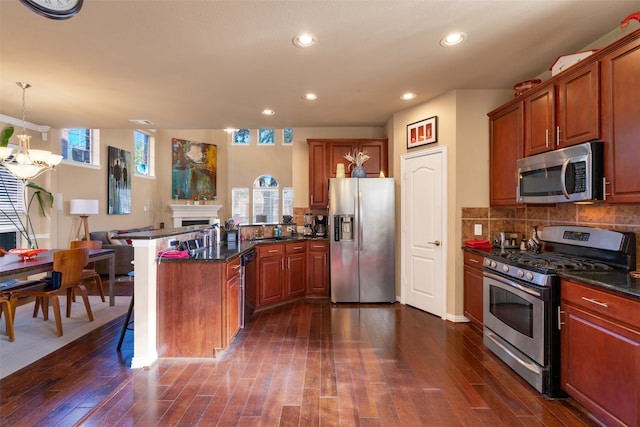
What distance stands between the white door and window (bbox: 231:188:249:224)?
781 cm

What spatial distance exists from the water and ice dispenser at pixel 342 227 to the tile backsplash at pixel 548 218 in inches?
57.3

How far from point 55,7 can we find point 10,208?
4.91m

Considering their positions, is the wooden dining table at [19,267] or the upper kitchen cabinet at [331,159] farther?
the upper kitchen cabinet at [331,159]

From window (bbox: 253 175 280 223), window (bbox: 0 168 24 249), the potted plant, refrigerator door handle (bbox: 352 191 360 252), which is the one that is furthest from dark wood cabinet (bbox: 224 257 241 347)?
window (bbox: 253 175 280 223)

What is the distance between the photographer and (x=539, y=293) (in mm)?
2148

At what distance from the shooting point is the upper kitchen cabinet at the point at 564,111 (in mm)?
2178

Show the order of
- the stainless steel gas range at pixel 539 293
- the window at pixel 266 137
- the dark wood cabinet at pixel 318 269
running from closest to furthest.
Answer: the stainless steel gas range at pixel 539 293, the dark wood cabinet at pixel 318 269, the window at pixel 266 137

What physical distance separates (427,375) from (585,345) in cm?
105

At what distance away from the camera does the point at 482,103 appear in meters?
3.55

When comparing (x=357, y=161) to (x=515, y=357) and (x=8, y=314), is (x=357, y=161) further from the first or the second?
(x=8, y=314)

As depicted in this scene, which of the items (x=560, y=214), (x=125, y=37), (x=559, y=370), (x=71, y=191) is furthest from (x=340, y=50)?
(x=71, y=191)

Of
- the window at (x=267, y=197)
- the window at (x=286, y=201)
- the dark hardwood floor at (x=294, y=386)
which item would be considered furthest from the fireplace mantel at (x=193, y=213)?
the dark hardwood floor at (x=294, y=386)

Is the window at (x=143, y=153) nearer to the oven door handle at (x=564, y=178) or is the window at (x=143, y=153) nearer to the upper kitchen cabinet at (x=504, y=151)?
the upper kitchen cabinet at (x=504, y=151)

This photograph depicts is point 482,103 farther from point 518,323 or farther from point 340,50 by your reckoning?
point 518,323
